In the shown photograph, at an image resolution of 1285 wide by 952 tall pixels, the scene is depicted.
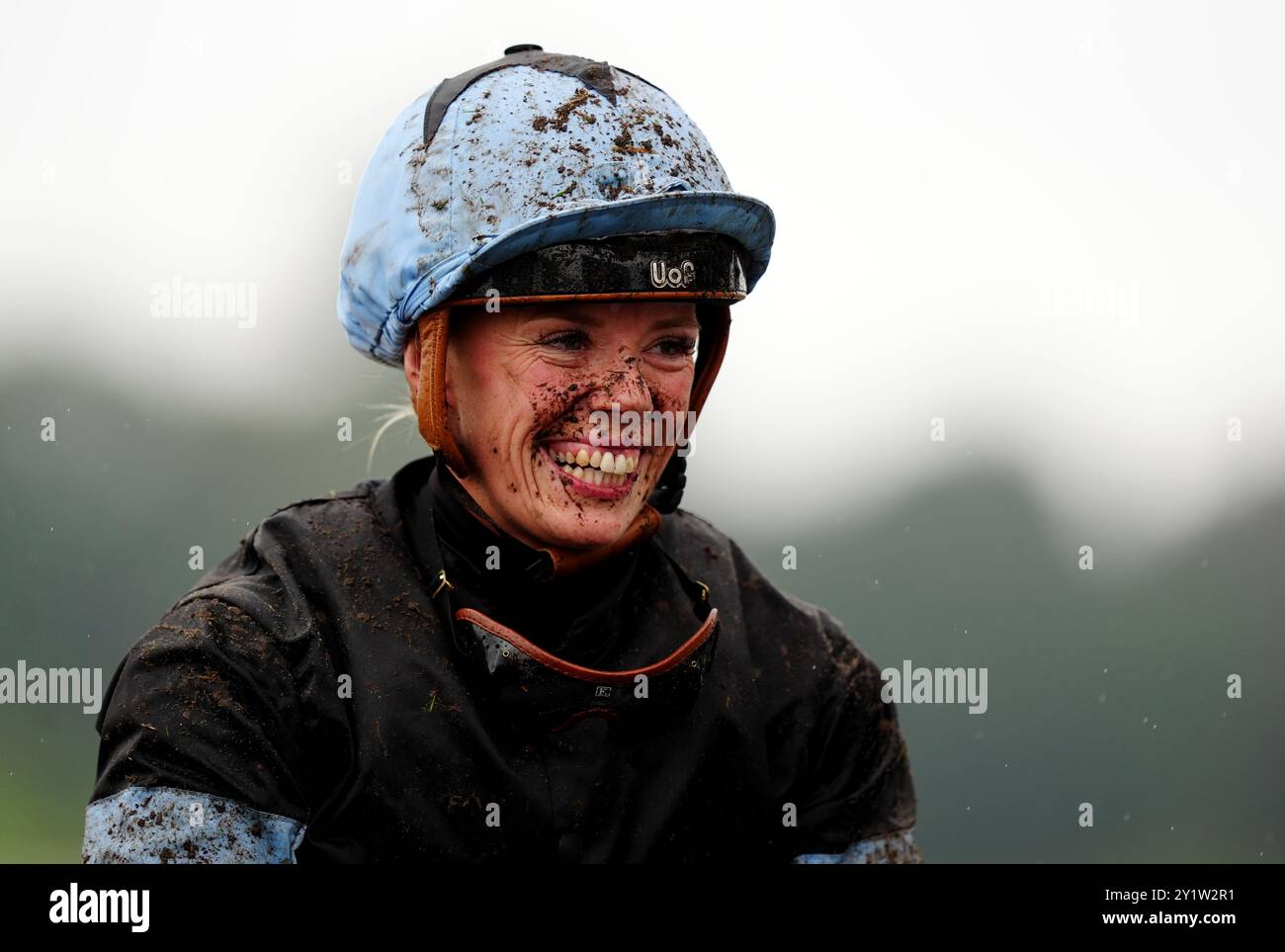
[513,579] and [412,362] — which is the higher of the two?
[412,362]

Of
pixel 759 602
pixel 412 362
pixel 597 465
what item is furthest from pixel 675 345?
pixel 759 602

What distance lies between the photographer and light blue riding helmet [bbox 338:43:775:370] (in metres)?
3.28

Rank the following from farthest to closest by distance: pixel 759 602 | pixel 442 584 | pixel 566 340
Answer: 1. pixel 759 602
2. pixel 442 584
3. pixel 566 340

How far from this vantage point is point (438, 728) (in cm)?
337

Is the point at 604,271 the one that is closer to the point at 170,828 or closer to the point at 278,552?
the point at 278,552

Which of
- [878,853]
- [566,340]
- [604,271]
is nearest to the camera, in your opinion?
[604,271]

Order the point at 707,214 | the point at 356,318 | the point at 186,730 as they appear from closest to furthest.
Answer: the point at 186,730 → the point at 707,214 → the point at 356,318

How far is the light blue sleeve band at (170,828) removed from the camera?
305 cm

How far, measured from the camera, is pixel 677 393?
3490mm

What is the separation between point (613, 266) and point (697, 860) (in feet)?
4.60

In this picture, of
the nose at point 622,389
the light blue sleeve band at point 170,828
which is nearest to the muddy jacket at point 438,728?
the light blue sleeve band at point 170,828

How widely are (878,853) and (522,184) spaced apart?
1.88 m

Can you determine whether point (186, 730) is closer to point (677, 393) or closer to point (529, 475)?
point (529, 475)
